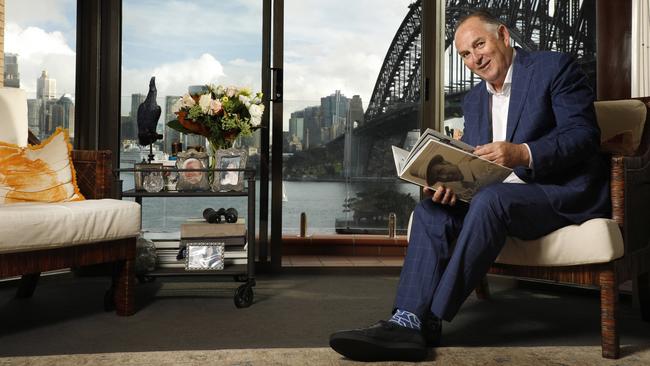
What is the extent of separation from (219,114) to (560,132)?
4.69 feet

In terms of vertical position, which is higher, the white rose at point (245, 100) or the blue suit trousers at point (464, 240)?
the white rose at point (245, 100)

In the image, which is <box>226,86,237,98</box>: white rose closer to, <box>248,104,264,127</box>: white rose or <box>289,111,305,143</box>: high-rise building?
<box>248,104,264,127</box>: white rose

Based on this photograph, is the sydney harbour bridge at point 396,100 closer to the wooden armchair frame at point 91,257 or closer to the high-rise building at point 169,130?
the high-rise building at point 169,130

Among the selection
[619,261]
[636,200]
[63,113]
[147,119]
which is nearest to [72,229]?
[147,119]

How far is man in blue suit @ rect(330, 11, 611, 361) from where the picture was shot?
5.40 feet

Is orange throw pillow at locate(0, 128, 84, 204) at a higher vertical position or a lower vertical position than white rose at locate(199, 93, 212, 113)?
lower

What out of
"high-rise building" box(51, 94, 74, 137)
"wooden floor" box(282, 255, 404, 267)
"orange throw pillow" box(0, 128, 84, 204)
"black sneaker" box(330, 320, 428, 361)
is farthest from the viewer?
"wooden floor" box(282, 255, 404, 267)

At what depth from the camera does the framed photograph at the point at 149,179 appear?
102 inches

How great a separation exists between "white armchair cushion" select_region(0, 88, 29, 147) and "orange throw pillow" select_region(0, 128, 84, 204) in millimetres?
84

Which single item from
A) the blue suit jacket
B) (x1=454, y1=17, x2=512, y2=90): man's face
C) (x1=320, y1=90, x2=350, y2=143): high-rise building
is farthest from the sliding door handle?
the blue suit jacket

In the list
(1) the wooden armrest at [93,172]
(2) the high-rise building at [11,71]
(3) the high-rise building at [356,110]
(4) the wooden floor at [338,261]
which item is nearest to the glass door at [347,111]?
(3) the high-rise building at [356,110]

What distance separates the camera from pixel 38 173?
7.53 feet

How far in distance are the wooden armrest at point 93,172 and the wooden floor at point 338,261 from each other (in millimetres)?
1302

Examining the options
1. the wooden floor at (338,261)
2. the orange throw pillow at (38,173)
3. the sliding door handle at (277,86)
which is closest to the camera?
the orange throw pillow at (38,173)
